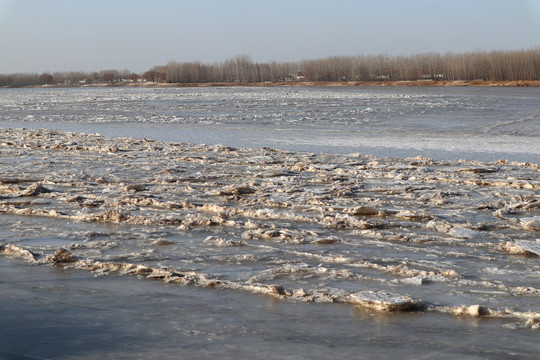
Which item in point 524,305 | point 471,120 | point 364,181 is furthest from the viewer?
point 471,120

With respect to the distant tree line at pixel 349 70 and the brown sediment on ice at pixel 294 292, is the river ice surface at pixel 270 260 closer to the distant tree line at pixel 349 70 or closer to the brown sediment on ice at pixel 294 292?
the brown sediment on ice at pixel 294 292

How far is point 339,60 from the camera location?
82.2 m

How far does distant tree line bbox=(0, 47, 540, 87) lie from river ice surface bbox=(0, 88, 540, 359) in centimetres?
5485

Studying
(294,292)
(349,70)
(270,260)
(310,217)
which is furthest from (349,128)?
(349,70)

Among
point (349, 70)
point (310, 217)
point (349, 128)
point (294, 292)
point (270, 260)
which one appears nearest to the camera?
point (294, 292)

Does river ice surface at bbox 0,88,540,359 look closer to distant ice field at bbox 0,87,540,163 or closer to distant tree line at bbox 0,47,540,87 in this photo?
distant ice field at bbox 0,87,540,163

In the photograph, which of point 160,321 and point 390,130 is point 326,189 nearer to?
point 160,321

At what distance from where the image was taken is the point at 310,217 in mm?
6180

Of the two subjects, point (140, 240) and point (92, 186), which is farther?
point (92, 186)

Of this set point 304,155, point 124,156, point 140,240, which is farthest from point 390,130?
point 140,240

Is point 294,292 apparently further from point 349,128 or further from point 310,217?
point 349,128

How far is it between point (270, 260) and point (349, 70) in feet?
248

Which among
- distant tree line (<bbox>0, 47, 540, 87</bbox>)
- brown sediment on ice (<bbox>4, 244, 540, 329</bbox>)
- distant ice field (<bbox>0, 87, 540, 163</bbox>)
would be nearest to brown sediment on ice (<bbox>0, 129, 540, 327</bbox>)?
brown sediment on ice (<bbox>4, 244, 540, 329</bbox>)

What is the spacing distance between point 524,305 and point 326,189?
4.11 m
